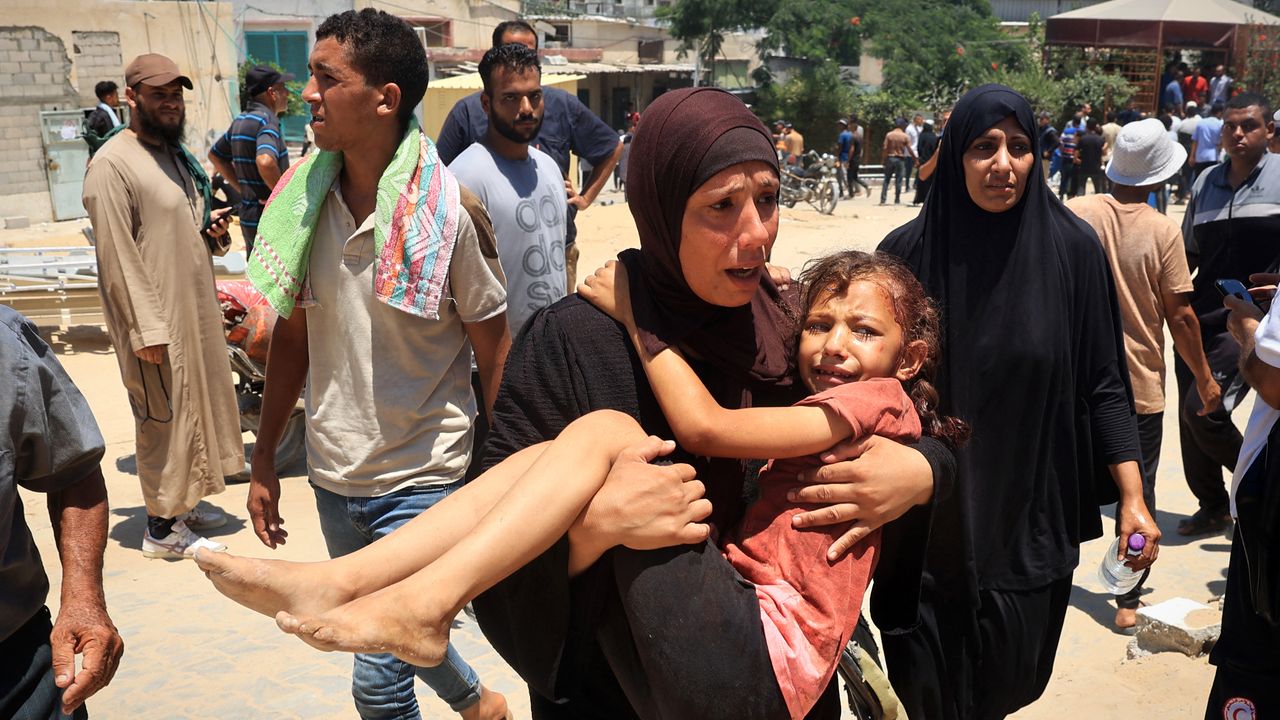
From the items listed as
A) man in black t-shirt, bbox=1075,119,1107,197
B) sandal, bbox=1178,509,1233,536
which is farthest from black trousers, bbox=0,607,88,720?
man in black t-shirt, bbox=1075,119,1107,197

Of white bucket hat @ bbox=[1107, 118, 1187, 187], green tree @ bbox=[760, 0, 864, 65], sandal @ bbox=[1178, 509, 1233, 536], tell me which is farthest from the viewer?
green tree @ bbox=[760, 0, 864, 65]

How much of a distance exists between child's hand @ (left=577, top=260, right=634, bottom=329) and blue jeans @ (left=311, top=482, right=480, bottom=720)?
1.02m

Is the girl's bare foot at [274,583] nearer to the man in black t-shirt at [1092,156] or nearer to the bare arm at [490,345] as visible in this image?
the bare arm at [490,345]

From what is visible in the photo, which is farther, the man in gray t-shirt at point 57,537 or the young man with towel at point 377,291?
Result: the young man with towel at point 377,291

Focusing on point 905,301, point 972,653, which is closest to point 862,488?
point 905,301

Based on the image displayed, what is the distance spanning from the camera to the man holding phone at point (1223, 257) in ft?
17.5

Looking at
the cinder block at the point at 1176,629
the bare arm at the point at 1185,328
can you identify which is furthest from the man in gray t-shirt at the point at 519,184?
the cinder block at the point at 1176,629

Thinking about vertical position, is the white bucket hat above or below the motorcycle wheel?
above

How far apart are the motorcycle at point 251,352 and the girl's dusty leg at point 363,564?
458cm

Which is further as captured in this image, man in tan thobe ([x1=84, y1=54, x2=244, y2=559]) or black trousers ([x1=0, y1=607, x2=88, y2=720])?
man in tan thobe ([x1=84, y1=54, x2=244, y2=559])

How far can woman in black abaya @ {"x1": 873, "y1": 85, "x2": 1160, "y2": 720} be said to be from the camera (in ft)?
9.47

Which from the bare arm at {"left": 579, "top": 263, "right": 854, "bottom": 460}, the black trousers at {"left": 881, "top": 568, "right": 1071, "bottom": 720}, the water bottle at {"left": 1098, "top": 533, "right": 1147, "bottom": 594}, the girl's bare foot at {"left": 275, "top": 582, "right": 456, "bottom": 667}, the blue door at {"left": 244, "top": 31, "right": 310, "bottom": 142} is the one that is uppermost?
the blue door at {"left": 244, "top": 31, "right": 310, "bottom": 142}

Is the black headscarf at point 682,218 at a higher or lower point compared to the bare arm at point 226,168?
higher

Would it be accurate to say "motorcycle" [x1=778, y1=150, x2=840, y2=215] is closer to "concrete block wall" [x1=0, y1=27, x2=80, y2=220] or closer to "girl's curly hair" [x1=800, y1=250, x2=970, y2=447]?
"concrete block wall" [x1=0, y1=27, x2=80, y2=220]
